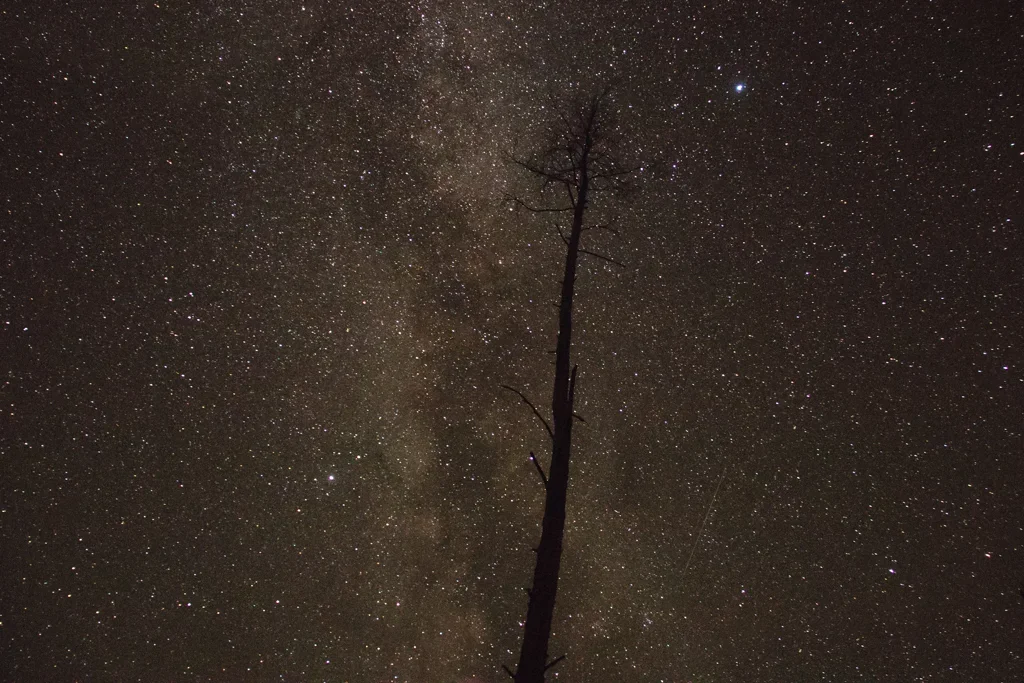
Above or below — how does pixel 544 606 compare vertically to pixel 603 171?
below

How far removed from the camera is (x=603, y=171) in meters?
3.00

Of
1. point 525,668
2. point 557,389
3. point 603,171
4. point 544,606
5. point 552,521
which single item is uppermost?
point 603,171

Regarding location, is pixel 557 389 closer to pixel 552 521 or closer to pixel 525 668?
pixel 552 521

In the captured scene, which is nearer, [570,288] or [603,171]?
[570,288]

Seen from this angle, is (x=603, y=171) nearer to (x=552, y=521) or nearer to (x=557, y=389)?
(x=557, y=389)

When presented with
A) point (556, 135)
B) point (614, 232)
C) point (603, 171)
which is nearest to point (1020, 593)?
point (614, 232)

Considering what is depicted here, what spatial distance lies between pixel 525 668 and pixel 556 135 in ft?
6.64

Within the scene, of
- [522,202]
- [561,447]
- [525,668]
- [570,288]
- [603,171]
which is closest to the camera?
[525,668]

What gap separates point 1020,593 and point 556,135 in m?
2.75

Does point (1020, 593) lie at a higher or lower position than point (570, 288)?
lower

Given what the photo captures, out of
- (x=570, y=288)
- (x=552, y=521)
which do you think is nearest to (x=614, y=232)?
(x=570, y=288)

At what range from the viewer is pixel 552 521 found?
7.17 ft

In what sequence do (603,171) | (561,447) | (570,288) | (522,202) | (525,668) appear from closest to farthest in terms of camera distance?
(525,668), (561,447), (570,288), (603,171), (522,202)

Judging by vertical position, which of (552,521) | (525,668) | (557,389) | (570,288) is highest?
(570,288)
